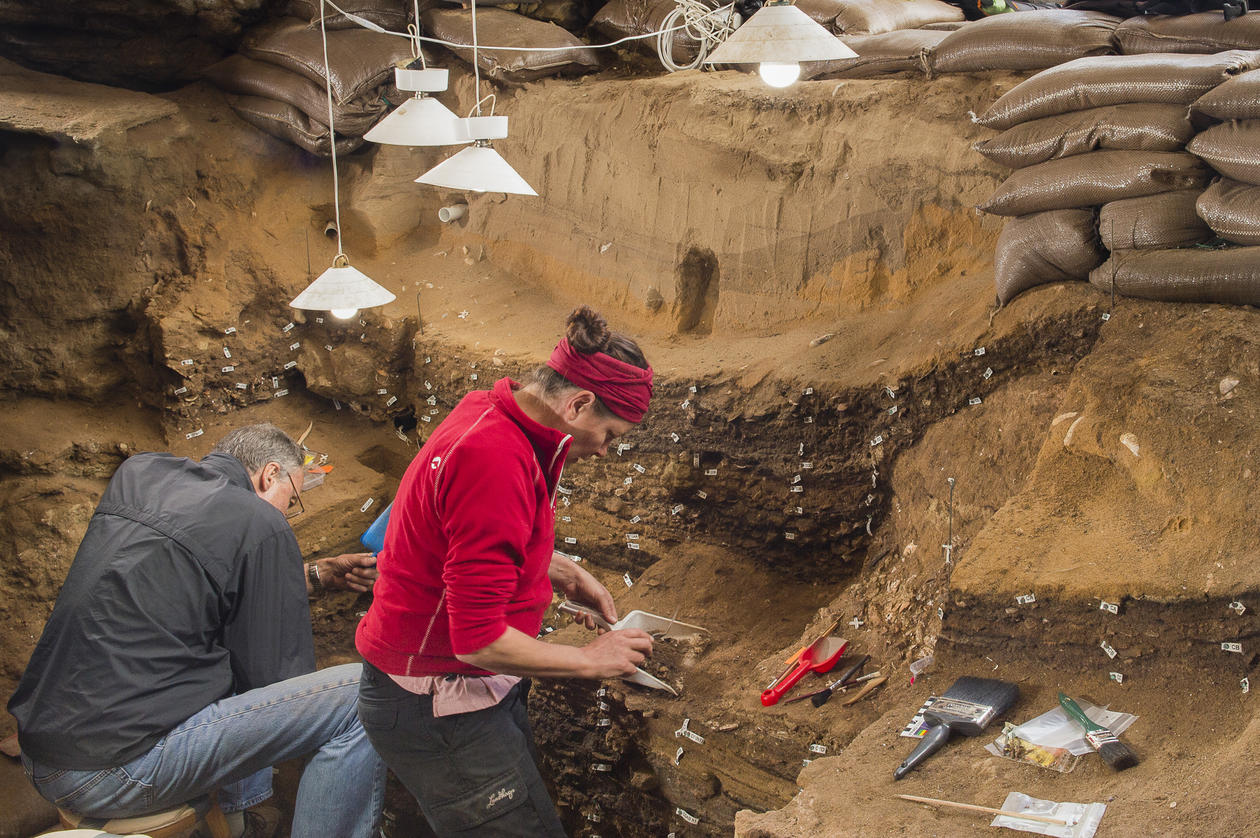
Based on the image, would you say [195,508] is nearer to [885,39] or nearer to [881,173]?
[881,173]

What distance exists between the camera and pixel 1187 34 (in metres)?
4.02

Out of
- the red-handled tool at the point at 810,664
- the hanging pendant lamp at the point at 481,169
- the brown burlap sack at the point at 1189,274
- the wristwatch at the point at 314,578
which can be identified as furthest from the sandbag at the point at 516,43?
the red-handled tool at the point at 810,664

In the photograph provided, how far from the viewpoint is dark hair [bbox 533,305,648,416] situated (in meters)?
2.56

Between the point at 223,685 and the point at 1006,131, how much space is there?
3.35 metres

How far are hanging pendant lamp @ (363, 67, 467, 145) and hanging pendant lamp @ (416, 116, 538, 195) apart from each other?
0.38 ft

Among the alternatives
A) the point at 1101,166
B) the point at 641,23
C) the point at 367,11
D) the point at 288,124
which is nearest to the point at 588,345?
the point at 1101,166

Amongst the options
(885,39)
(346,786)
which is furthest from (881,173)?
(346,786)

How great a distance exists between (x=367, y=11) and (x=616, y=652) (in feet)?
16.6

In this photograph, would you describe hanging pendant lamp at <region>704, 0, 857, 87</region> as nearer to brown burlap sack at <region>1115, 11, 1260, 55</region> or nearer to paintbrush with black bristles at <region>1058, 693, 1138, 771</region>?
brown burlap sack at <region>1115, 11, 1260, 55</region>

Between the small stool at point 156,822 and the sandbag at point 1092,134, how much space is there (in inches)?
141

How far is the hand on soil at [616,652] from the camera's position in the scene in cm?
270

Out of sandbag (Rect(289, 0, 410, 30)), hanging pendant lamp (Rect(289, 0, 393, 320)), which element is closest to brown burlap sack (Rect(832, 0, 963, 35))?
sandbag (Rect(289, 0, 410, 30))

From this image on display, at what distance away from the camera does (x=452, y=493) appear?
8.15 ft

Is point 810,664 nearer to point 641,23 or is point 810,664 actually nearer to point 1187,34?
point 1187,34
